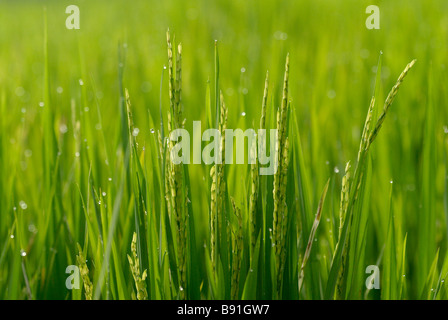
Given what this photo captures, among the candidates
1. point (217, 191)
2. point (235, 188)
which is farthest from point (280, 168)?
point (235, 188)

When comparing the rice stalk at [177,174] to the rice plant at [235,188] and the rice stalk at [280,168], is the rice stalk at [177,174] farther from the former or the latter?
the rice stalk at [280,168]

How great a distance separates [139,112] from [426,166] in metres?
1.01

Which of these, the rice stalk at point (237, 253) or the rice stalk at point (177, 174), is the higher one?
the rice stalk at point (177, 174)

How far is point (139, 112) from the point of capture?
1.56 meters

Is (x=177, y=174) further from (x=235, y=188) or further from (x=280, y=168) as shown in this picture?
(x=235, y=188)

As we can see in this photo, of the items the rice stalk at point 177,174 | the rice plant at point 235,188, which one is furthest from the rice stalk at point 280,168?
the rice stalk at point 177,174

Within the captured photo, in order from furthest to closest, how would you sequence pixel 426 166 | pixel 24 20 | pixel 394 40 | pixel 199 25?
pixel 24 20, pixel 199 25, pixel 394 40, pixel 426 166

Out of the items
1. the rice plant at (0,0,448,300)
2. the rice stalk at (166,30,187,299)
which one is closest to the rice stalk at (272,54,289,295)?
the rice plant at (0,0,448,300)

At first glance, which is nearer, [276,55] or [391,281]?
[391,281]

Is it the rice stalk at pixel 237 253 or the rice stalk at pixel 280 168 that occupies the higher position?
the rice stalk at pixel 280 168

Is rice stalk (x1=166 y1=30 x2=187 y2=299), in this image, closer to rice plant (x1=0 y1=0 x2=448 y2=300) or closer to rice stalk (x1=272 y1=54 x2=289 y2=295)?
rice plant (x1=0 y1=0 x2=448 y2=300)

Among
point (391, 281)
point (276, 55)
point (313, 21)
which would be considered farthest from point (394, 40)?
point (391, 281)

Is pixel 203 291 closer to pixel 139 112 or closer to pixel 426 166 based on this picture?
pixel 426 166

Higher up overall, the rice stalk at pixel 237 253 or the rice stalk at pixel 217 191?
the rice stalk at pixel 217 191
